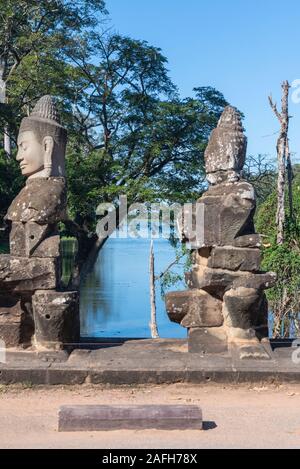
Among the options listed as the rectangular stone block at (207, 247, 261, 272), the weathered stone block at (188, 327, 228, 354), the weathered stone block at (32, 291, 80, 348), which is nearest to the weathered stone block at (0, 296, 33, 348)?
the weathered stone block at (32, 291, 80, 348)

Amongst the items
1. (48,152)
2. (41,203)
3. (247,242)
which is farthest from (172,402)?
(48,152)

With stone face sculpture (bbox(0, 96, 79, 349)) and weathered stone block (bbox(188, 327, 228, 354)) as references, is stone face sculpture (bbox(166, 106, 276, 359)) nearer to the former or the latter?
weathered stone block (bbox(188, 327, 228, 354))

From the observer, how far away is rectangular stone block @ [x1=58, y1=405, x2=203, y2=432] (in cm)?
437

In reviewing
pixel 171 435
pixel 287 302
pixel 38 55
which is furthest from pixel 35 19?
pixel 171 435

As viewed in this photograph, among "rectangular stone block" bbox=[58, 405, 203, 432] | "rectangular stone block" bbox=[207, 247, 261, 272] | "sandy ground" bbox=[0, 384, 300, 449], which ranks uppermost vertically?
"rectangular stone block" bbox=[207, 247, 261, 272]

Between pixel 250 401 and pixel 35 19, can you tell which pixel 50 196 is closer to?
pixel 250 401

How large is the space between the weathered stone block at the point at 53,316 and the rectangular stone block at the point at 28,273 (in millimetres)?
103

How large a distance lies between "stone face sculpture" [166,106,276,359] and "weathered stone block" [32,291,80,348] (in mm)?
1103

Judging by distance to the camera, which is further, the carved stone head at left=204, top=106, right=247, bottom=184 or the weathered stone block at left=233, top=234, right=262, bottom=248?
the carved stone head at left=204, top=106, right=247, bottom=184

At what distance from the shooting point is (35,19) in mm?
16344

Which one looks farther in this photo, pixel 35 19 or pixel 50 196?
pixel 35 19
